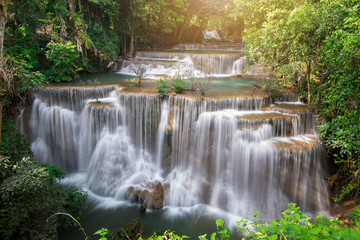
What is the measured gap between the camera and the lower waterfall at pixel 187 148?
6.96 meters

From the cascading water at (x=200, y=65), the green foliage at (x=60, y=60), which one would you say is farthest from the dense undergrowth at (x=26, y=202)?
the cascading water at (x=200, y=65)

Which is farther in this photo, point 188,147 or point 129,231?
point 188,147

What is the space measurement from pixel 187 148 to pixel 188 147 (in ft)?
0.18

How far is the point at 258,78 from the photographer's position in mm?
9336

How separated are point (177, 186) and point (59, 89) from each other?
20.7ft

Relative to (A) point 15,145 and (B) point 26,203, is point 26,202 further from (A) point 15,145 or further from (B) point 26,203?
(A) point 15,145

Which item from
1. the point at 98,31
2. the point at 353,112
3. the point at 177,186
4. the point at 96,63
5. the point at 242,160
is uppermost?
the point at 98,31

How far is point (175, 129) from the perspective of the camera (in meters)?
8.23

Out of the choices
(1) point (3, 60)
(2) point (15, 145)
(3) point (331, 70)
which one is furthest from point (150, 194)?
(3) point (331, 70)

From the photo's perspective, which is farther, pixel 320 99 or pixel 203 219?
pixel 320 99

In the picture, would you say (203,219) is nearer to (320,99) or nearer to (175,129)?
(175,129)

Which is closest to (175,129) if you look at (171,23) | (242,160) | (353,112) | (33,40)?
(242,160)

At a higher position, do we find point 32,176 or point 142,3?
point 142,3

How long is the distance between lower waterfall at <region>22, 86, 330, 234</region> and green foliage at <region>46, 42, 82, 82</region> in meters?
2.11
